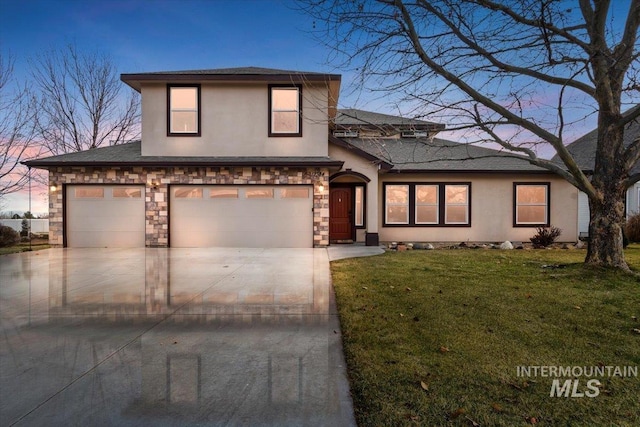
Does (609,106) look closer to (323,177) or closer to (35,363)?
(323,177)

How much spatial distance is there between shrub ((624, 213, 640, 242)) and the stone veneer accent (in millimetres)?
12101

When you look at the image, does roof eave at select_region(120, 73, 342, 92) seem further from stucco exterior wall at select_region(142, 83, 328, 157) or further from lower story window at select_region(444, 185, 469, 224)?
lower story window at select_region(444, 185, 469, 224)

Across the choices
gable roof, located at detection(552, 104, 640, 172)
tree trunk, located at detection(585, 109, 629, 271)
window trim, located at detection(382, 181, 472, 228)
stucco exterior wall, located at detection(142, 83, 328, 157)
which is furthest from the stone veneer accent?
gable roof, located at detection(552, 104, 640, 172)

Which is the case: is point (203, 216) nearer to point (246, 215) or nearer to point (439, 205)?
point (246, 215)

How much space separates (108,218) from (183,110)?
4.68m

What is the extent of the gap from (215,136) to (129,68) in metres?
12.9

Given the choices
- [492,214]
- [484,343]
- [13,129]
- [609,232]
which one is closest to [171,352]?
[484,343]

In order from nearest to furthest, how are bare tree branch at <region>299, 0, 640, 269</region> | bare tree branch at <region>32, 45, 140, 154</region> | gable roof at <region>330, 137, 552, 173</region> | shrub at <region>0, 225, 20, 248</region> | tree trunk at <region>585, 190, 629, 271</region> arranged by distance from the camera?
bare tree branch at <region>299, 0, 640, 269</region>, tree trunk at <region>585, 190, 629, 271</region>, shrub at <region>0, 225, 20, 248</region>, gable roof at <region>330, 137, 552, 173</region>, bare tree branch at <region>32, 45, 140, 154</region>

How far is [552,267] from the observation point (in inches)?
307

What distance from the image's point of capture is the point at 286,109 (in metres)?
12.3

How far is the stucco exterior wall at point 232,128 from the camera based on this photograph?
12289 mm

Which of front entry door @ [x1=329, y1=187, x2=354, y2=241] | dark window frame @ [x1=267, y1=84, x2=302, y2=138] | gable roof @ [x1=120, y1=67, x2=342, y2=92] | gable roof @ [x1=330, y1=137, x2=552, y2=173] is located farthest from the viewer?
front entry door @ [x1=329, y1=187, x2=354, y2=241]

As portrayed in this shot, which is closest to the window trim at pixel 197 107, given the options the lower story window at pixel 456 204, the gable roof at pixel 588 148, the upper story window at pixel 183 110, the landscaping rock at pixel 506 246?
the upper story window at pixel 183 110

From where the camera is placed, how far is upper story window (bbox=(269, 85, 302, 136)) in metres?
12.3
